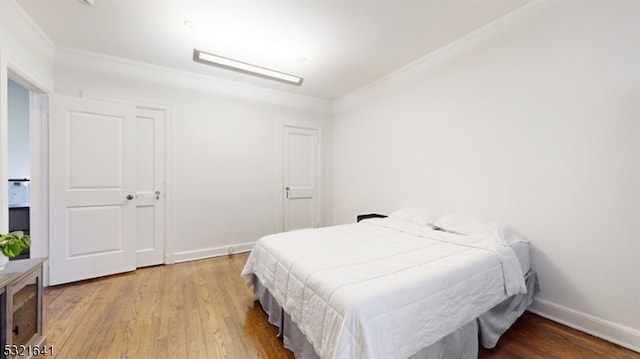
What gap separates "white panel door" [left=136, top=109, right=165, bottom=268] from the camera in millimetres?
3283

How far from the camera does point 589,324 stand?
75.2 inches

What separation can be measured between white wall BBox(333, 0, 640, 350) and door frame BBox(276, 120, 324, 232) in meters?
2.09

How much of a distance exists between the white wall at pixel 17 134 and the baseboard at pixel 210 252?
278 cm

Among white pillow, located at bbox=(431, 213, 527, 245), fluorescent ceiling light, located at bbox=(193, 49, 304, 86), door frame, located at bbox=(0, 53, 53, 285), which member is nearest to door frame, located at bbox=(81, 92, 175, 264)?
door frame, located at bbox=(0, 53, 53, 285)

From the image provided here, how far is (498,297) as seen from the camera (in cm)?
175

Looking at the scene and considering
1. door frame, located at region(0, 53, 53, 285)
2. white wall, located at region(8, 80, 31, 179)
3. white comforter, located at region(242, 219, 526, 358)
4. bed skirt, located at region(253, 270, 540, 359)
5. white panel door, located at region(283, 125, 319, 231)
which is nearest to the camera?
white comforter, located at region(242, 219, 526, 358)

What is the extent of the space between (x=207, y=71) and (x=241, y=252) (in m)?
2.72

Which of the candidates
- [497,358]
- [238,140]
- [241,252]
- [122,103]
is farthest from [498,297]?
[122,103]

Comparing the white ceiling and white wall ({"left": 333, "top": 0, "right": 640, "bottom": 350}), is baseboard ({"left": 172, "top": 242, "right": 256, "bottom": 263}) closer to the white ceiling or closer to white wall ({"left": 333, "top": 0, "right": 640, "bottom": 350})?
the white ceiling

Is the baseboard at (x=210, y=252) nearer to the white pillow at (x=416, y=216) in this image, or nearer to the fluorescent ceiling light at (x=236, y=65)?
the white pillow at (x=416, y=216)

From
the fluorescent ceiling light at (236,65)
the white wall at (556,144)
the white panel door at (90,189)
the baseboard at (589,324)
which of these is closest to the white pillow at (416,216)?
the white wall at (556,144)

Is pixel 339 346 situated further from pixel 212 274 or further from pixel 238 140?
pixel 238 140

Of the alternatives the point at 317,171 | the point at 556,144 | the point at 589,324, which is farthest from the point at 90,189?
the point at 589,324

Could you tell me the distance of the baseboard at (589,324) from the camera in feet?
5.71
